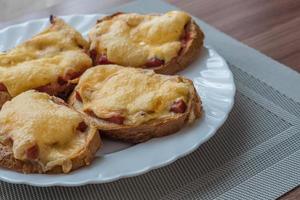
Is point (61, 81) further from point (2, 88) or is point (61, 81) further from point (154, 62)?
point (154, 62)

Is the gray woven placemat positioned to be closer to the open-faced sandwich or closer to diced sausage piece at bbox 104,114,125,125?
diced sausage piece at bbox 104,114,125,125

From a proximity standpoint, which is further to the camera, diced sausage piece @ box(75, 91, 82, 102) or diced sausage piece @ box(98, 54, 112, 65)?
diced sausage piece @ box(98, 54, 112, 65)

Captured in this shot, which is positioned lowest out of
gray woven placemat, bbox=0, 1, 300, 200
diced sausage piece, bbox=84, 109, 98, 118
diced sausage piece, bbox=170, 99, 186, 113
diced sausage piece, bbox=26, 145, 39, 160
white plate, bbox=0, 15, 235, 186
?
gray woven placemat, bbox=0, 1, 300, 200

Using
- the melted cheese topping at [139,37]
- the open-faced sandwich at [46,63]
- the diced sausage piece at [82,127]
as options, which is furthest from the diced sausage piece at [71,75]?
the diced sausage piece at [82,127]

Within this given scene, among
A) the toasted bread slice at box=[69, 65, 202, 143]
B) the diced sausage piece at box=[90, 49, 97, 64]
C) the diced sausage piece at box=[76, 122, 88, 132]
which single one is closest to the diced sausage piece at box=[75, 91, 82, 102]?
the toasted bread slice at box=[69, 65, 202, 143]

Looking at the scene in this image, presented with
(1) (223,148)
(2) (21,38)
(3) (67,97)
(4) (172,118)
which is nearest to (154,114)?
(4) (172,118)

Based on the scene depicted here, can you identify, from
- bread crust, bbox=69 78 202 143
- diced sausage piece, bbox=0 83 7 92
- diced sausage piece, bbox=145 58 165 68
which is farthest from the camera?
diced sausage piece, bbox=145 58 165 68

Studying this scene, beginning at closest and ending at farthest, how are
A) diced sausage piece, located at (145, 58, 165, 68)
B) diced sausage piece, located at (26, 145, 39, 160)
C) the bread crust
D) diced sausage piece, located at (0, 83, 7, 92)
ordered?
1. diced sausage piece, located at (26, 145, 39, 160)
2. the bread crust
3. diced sausage piece, located at (0, 83, 7, 92)
4. diced sausage piece, located at (145, 58, 165, 68)
